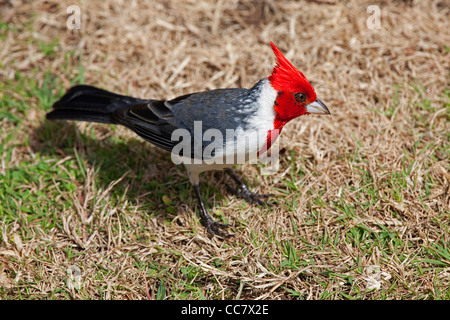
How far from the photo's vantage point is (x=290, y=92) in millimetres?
3561

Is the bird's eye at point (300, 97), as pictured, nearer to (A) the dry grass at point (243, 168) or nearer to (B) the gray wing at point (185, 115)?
(B) the gray wing at point (185, 115)

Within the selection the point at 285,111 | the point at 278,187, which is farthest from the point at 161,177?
the point at 285,111

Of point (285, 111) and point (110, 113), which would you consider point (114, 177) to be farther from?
point (285, 111)

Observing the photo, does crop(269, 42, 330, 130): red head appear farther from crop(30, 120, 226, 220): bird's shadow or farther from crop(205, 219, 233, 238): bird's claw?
crop(30, 120, 226, 220): bird's shadow

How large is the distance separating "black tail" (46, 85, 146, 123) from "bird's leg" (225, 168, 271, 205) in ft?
3.93

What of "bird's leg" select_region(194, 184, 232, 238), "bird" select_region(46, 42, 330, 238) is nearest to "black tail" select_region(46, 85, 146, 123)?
"bird" select_region(46, 42, 330, 238)

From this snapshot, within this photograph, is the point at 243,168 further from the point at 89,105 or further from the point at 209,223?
the point at 89,105

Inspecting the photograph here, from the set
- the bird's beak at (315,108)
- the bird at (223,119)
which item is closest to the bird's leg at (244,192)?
the bird at (223,119)

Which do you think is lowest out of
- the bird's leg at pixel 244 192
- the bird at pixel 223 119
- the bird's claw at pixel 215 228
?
the bird's claw at pixel 215 228

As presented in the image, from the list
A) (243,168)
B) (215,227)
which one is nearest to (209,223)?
(215,227)

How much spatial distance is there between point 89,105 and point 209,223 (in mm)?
1712

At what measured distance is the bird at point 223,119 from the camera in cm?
355

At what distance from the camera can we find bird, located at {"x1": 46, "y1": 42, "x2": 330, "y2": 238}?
3.55 meters

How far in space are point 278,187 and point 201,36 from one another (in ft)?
8.24
